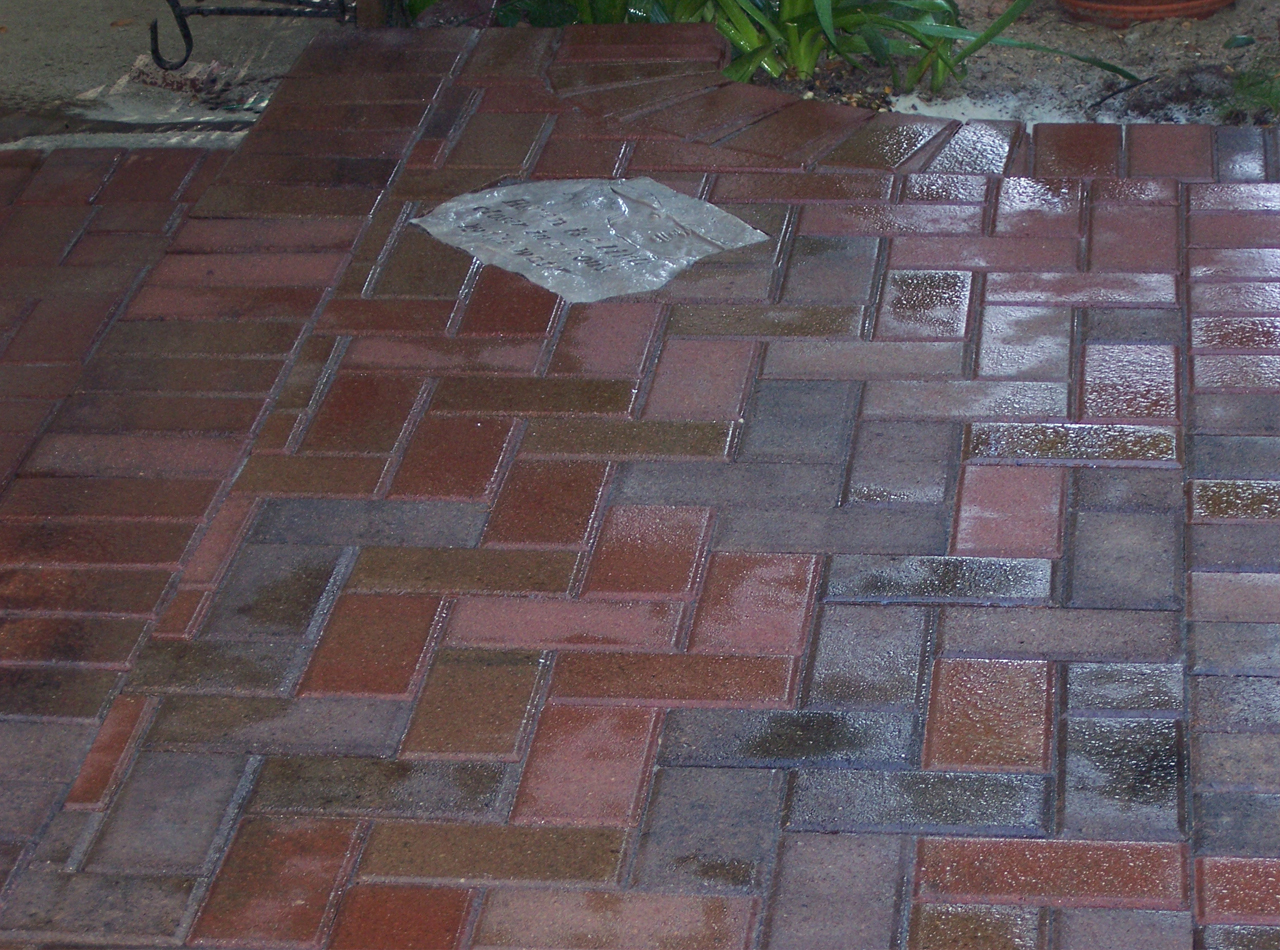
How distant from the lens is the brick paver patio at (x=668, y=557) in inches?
68.2

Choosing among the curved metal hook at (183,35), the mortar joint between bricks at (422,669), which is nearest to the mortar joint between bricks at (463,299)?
the mortar joint between bricks at (422,669)

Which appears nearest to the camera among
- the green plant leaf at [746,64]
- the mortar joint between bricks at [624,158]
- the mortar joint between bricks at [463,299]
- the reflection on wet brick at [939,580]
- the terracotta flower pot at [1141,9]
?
the reflection on wet brick at [939,580]

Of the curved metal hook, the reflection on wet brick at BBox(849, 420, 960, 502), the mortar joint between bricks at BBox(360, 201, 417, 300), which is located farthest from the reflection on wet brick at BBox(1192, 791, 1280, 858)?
the curved metal hook

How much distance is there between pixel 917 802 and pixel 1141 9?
269 centimetres

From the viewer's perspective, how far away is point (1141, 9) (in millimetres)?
3650

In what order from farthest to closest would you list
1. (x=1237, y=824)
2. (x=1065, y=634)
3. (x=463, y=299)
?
1. (x=463, y=299)
2. (x=1065, y=634)
3. (x=1237, y=824)

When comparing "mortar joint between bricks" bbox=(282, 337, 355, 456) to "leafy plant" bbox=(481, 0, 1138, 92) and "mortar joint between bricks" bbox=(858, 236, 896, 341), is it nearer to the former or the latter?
"mortar joint between bricks" bbox=(858, 236, 896, 341)

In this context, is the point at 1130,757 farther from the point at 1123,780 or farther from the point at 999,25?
the point at 999,25

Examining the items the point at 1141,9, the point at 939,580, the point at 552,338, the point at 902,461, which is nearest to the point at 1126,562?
the point at 939,580

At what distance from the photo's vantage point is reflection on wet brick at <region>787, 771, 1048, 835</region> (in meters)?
1.75

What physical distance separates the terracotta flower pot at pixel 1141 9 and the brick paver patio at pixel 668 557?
81cm

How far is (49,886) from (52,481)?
84 centimetres

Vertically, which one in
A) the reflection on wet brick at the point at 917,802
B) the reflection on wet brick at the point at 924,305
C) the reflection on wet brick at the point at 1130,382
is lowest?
the reflection on wet brick at the point at 917,802

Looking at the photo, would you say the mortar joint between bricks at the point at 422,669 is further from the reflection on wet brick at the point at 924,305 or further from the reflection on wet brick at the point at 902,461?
the reflection on wet brick at the point at 924,305
